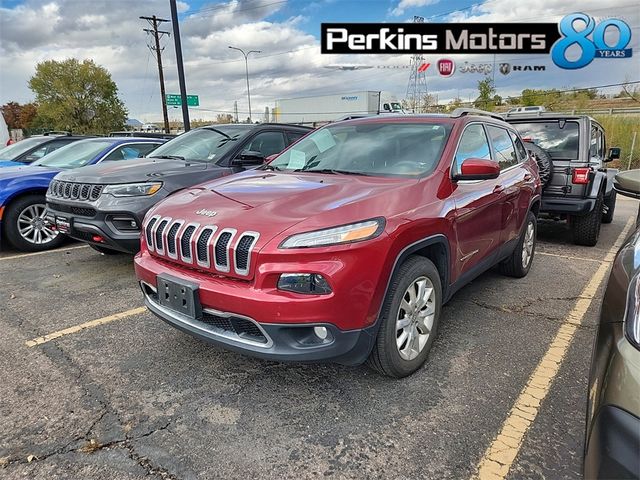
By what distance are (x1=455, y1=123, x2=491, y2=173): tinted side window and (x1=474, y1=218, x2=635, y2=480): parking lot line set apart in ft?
4.79

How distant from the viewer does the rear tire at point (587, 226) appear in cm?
611

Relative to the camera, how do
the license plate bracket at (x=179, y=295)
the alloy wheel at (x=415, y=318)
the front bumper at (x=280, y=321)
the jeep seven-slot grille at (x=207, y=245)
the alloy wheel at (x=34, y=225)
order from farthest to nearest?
the alloy wheel at (x=34, y=225) → the alloy wheel at (x=415, y=318) → the license plate bracket at (x=179, y=295) → the jeep seven-slot grille at (x=207, y=245) → the front bumper at (x=280, y=321)

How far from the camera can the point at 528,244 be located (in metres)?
4.86

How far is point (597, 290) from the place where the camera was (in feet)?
14.8

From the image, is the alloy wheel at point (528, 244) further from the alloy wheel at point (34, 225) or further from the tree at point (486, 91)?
the tree at point (486, 91)

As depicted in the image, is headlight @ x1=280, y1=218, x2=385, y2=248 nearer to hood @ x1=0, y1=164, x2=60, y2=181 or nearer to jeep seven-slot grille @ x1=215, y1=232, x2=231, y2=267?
jeep seven-slot grille @ x1=215, y1=232, x2=231, y2=267

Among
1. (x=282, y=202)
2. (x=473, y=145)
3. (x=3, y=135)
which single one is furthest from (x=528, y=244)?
(x=3, y=135)

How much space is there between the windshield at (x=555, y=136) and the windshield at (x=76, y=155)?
6303mm

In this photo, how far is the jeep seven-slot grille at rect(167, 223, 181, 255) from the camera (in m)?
2.65

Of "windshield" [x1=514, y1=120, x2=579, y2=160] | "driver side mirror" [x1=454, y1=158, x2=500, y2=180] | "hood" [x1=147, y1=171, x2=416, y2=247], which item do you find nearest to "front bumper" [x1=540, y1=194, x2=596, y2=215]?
"windshield" [x1=514, y1=120, x2=579, y2=160]

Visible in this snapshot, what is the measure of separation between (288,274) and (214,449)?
924 mm

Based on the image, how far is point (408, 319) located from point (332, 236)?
0.80m

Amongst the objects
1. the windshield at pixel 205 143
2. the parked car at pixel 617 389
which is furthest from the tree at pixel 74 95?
the parked car at pixel 617 389

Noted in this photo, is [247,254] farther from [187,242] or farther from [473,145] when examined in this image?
[473,145]
